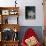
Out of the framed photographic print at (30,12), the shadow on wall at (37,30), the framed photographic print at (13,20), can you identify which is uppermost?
the framed photographic print at (30,12)

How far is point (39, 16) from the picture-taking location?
539 centimetres

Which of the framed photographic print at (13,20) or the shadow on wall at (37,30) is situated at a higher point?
the framed photographic print at (13,20)

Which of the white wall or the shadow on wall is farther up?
the white wall

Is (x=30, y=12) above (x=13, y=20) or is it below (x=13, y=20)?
Answer: above

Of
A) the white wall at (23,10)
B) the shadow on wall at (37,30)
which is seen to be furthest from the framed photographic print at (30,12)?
the shadow on wall at (37,30)

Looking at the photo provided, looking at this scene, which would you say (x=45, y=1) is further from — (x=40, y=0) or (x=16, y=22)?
(x=16, y=22)

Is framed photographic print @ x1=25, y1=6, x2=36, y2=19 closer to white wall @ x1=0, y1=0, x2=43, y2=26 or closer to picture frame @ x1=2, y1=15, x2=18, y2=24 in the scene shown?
white wall @ x1=0, y1=0, x2=43, y2=26

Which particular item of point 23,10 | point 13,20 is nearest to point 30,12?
point 23,10

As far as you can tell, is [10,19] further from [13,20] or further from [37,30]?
[37,30]

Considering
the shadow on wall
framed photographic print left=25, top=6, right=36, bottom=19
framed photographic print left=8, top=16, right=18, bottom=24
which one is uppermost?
framed photographic print left=25, top=6, right=36, bottom=19

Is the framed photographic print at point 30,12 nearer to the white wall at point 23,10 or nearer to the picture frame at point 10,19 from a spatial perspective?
the white wall at point 23,10

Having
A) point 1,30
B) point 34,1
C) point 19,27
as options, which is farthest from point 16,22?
point 34,1

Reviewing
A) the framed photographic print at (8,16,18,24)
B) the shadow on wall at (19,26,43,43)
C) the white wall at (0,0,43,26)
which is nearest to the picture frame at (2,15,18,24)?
the framed photographic print at (8,16,18,24)

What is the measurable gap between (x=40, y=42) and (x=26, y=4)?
4.62 ft
